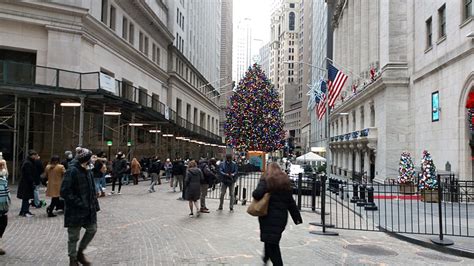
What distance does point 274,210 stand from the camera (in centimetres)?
582

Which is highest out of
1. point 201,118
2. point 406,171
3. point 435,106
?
point 201,118

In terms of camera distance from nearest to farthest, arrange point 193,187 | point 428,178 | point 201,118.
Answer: point 193,187 → point 428,178 → point 201,118

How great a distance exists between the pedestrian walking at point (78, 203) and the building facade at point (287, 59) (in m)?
127

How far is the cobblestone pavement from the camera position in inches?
290

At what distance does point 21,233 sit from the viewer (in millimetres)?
9102

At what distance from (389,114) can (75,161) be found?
77.0 ft

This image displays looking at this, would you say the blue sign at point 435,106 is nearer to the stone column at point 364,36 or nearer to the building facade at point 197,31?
the stone column at point 364,36

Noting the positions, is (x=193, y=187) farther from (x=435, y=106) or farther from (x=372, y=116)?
(x=372, y=116)

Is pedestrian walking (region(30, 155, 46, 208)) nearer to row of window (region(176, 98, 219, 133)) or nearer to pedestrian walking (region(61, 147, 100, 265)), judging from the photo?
pedestrian walking (region(61, 147, 100, 265))

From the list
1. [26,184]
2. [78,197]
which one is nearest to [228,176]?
[26,184]

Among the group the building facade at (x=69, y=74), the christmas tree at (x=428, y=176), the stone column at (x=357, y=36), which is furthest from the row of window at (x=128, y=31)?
the christmas tree at (x=428, y=176)

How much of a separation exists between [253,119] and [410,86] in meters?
20.8

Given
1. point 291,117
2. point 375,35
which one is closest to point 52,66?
point 375,35

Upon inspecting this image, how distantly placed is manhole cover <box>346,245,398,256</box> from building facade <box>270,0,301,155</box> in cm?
12398
